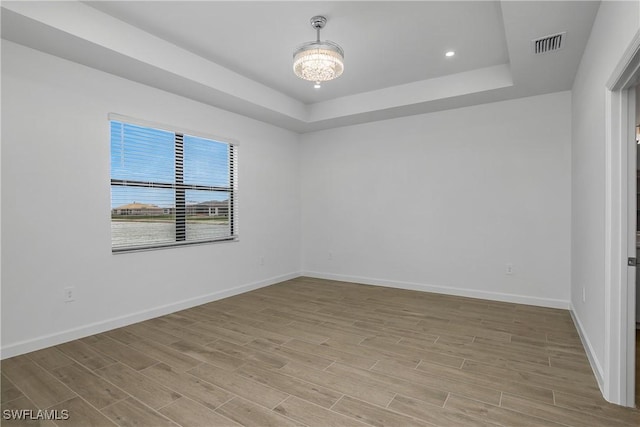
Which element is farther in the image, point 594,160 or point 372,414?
point 594,160

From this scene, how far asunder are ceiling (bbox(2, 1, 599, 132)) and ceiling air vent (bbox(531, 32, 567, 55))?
5 centimetres

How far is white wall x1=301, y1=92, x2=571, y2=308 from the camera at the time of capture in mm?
3992

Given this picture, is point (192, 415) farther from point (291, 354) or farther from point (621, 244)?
point (621, 244)

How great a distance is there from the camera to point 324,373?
242cm

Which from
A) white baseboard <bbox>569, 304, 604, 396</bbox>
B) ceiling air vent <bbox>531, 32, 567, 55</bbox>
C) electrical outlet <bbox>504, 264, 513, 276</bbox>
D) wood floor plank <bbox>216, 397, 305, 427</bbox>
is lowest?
wood floor plank <bbox>216, 397, 305, 427</bbox>

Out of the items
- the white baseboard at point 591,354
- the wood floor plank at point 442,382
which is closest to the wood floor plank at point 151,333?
the wood floor plank at point 442,382

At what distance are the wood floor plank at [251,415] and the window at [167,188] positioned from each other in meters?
2.21

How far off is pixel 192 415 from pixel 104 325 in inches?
74.7

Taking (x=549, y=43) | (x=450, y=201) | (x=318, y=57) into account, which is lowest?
(x=450, y=201)

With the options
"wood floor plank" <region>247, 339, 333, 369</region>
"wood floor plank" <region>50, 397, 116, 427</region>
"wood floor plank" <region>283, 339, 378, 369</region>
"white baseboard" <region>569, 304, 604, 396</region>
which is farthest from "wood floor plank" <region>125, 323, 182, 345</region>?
"white baseboard" <region>569, 304, 604, 396</region>

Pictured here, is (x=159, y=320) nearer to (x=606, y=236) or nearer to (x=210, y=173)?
(x=210, y=173)

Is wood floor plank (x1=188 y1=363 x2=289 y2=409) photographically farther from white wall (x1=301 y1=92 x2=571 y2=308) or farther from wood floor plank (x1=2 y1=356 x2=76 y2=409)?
white wall (x1=301 y1=92 x2=571 y2=308)

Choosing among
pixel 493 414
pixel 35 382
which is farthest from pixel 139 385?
pixel 493 414

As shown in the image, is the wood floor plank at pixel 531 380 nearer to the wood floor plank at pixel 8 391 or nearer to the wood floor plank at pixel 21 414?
the wood floor plank at pixel 21 414
